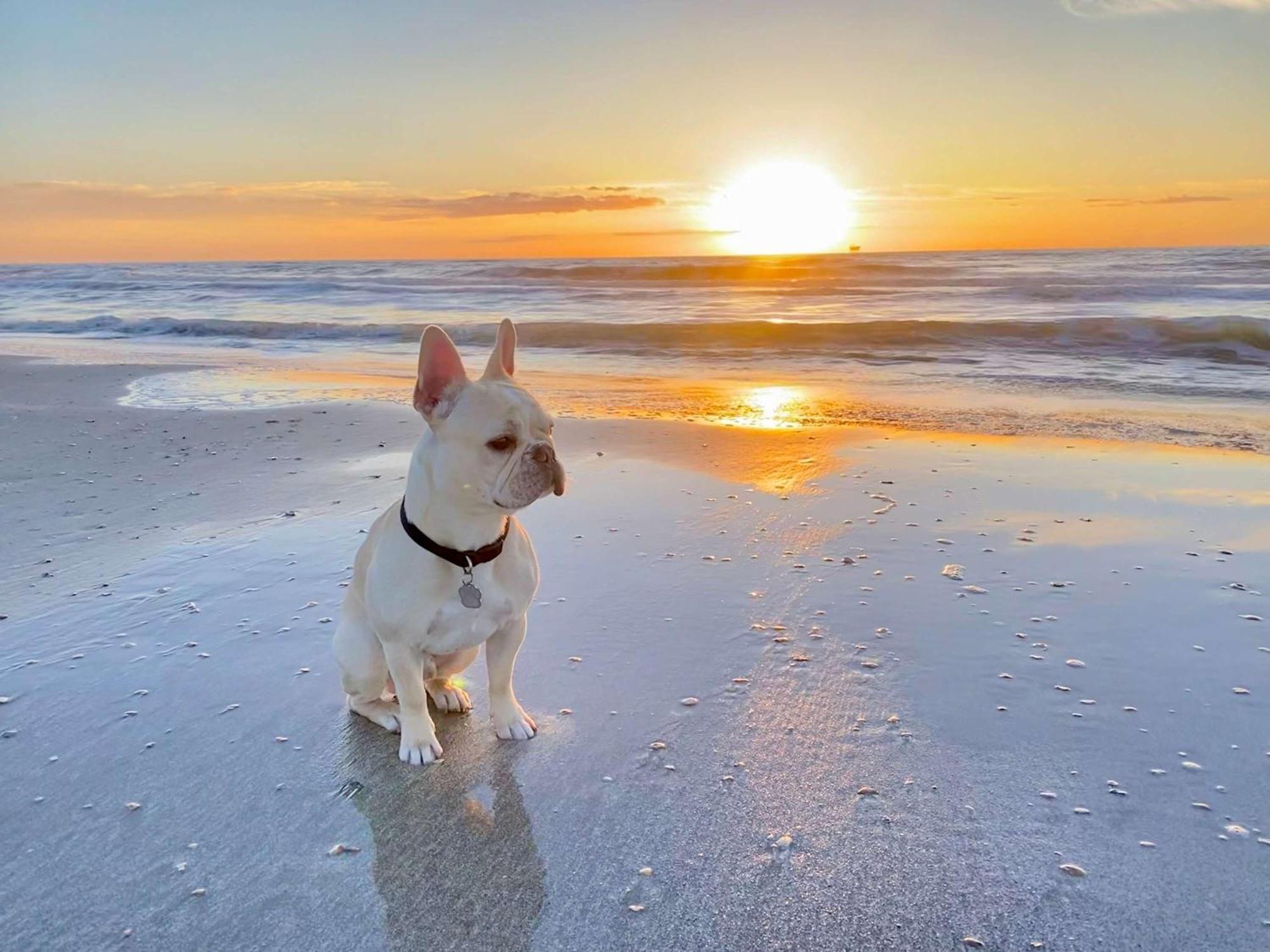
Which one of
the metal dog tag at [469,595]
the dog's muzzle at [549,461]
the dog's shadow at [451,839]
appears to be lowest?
the dog's shadow at [451,839]

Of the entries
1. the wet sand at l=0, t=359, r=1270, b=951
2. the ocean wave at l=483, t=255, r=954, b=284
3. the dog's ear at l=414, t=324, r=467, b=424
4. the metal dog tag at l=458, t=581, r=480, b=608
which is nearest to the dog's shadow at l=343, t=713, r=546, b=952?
the wet sand at l=0, t=359, r=1270, b=951

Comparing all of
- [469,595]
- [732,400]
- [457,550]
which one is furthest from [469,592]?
[732,400]

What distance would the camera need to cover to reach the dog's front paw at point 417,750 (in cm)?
267

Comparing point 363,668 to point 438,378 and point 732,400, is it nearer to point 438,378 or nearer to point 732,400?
point 438,378

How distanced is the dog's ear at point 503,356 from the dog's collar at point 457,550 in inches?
16.4

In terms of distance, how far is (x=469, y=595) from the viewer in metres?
2.48

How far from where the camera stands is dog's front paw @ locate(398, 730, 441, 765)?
267cm

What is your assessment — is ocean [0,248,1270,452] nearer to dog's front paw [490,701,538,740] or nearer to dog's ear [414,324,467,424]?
dog's front paw [490,701,538,740]

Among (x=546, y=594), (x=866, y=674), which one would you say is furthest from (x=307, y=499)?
(x=866, y=674)

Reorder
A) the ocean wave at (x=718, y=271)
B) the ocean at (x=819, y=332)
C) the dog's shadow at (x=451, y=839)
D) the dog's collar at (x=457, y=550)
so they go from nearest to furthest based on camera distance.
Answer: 1. the dog's shadow at (x=451, y=839)
2. the dog's collar at (x=457, y=550)
3. the ocean at (x=819, y=332)
4. the ocean wave at (x=718, y=271)

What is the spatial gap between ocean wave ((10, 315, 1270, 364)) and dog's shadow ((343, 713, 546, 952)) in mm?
10905

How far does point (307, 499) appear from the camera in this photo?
17.4 ft

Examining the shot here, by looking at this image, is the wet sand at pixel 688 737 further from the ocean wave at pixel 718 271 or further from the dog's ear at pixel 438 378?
the ocean wave at pixel 718 271

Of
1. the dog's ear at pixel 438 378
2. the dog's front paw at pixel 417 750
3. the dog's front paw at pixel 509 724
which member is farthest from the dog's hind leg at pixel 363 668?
the dog's ear at pixel 438 378
